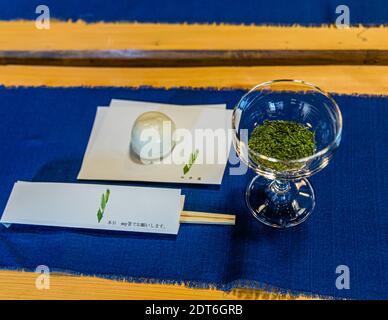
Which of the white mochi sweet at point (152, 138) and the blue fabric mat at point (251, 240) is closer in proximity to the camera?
the blue fabric mat at point (251, 240)

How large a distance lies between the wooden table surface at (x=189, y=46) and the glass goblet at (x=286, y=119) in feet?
0.34

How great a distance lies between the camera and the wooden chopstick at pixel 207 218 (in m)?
0.70

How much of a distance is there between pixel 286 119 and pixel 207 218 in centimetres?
20

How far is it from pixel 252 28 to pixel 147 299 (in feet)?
1.84

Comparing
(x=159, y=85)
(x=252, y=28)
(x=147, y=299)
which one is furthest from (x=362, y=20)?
(x=147, y=299)

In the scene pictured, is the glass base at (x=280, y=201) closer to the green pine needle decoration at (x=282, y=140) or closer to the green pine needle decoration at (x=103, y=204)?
the green pine needle decoration at (x=282, y=140)

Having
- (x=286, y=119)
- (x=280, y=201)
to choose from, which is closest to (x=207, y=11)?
(x=286, y=119)

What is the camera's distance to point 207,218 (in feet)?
2.31

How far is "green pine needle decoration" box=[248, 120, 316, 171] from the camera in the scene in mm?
661

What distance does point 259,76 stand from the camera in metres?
0.87

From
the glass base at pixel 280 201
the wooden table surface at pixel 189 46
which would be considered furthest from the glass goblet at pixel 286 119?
the wooden table surface at pixel 189 46

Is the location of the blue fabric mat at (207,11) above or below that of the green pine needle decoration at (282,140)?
above

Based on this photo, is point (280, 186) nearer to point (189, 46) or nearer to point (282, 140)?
point (282, 140)

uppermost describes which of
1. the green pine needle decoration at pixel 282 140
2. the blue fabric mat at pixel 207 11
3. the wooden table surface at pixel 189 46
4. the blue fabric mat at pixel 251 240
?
the blue fabric mat at pixel 207 11
